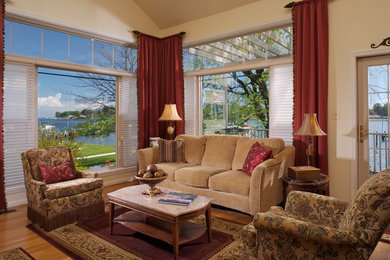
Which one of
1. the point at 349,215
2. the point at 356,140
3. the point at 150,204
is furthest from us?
the point at 356,140

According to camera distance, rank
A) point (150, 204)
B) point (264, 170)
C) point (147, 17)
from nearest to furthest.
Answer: point (150, 204) → point (264, 170) → point (147, 17)

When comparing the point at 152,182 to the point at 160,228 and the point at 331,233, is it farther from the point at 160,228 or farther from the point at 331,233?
the point at 331,233

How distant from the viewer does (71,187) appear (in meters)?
3.20

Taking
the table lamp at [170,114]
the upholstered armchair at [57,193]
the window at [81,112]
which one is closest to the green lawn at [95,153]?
the window at [81,112]

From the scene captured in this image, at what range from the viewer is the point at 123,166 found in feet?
17.3

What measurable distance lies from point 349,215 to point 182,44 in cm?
452

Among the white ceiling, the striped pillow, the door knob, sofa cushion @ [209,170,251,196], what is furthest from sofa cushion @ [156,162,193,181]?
the white ceiling

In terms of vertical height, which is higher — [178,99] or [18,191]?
[178,99]

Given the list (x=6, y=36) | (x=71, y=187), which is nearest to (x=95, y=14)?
(x=6, y=36)

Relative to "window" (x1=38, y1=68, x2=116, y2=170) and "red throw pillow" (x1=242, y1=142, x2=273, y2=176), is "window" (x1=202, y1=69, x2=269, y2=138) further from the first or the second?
"red throw pillow" (x1=242, y1=142, x2=273, y2=176)

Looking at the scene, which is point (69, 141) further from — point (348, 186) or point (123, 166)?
point (348, 186)

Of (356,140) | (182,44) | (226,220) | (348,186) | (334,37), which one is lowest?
(226,220)

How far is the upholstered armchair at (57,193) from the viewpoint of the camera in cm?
303

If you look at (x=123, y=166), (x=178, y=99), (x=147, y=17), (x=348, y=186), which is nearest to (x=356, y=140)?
(x=348, y=186)
